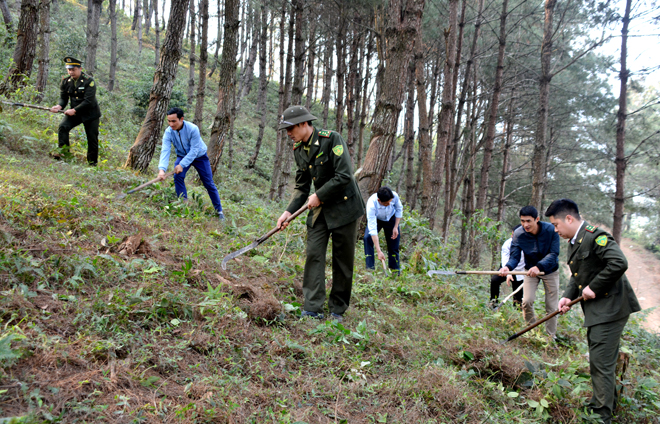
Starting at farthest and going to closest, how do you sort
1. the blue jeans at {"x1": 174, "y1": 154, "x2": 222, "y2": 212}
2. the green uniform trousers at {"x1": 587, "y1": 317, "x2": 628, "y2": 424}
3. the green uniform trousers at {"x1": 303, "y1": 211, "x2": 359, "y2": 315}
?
the blue jeans at {"x1": 174, "y1": 154, "x2": 222, "y2": 212} → the green uniform trousers at {"x1": 303, "y1": 211, "x2": 359, "y2": 315} → the green uniform trousers at {"x1": 587, "y1": 317, "x2": 628, "y2": 424}

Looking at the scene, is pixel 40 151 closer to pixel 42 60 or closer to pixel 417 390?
pixel 42 60

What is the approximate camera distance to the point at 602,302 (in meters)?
3.68

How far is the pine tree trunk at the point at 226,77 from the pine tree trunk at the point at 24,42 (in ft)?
15.8

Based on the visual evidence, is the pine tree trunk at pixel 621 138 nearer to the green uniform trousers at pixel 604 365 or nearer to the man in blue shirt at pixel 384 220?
the man in blue shirt at pixel 384 220

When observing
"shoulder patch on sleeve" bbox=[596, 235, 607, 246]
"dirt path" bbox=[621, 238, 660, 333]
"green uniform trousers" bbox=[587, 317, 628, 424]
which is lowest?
"dirt path" bbox=[621, 238, 660, 333]

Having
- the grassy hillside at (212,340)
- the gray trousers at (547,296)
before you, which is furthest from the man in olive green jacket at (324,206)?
the gray trousers at (547,296)

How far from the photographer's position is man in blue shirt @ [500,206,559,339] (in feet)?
17.4

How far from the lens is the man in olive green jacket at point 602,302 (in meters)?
3.50

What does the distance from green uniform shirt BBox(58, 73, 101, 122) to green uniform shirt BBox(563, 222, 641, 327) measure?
7.67m

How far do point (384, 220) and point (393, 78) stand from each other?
264 cm

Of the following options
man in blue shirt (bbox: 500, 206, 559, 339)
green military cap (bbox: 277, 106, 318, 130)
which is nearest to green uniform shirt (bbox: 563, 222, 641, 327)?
man in blue shirt (bbox: 500, 206, 559, 339)

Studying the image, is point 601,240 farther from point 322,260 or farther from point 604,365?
point 322,260

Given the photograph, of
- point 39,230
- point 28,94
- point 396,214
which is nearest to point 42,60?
point 28,94

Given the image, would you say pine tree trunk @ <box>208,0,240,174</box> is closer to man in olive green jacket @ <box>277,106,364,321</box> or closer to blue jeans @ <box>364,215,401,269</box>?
blue jeans @ <box>364,215,401,269</box>
